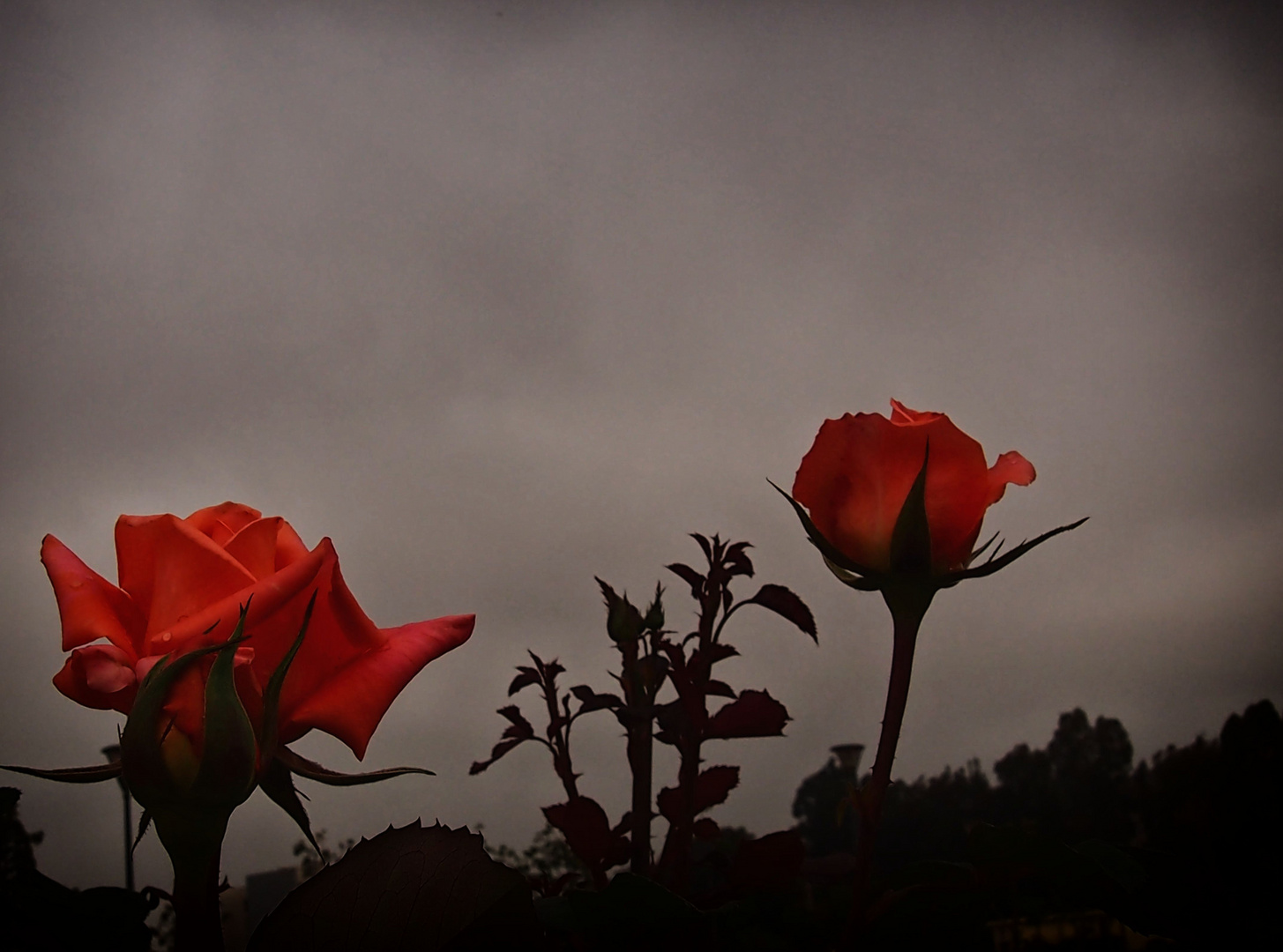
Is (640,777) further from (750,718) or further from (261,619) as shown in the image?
(261,619)

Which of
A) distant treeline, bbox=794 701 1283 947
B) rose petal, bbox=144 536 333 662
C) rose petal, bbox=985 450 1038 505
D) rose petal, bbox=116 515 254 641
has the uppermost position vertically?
rose petal, bbox=985 450 1038 505

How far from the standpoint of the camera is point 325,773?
0.57 meters

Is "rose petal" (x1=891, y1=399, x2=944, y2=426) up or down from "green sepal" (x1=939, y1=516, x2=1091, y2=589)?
up

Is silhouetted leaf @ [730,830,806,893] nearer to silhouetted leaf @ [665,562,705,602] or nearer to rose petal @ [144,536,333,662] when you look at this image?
silhouetted leaf @ [665,562,705,602]

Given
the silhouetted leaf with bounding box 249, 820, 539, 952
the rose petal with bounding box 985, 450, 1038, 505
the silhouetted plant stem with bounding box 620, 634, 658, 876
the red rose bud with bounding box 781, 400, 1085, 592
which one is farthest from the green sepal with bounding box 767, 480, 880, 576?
the silhouetted leaf with bounding box 249, 820, 539, 952

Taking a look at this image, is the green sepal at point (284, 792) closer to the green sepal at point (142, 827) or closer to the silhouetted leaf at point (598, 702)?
the green sepal at point (142, 827)

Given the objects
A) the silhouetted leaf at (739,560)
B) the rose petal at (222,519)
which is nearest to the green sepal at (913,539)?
the silhouetted leaf at (739,560)

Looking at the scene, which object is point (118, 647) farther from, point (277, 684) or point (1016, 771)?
point (1016, 771)

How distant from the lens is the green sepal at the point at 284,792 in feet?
1.85

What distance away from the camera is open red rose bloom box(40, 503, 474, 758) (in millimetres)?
508

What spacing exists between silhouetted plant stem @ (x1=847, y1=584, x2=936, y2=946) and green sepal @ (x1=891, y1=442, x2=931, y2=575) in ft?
0.05

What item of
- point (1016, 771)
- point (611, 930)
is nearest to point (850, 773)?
point (611, 930)

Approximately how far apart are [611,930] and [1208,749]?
40.9ft

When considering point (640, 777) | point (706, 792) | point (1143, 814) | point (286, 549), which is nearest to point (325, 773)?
point (286, 549)
